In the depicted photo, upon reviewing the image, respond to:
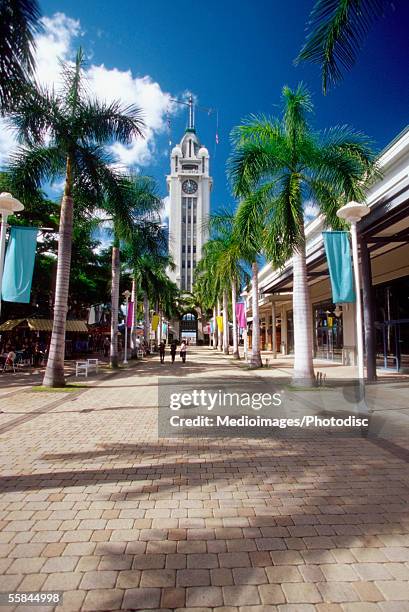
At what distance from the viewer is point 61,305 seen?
1232 centimetres

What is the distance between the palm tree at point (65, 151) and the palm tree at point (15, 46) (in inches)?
260

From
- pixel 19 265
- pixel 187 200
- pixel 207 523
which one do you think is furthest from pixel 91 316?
pixel 187 200

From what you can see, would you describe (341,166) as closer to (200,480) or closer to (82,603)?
(200,480)

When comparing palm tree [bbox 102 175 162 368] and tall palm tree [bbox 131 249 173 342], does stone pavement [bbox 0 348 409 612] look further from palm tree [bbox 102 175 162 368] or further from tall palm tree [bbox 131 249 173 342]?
tall palm tree [bbox 131 249 173 342]

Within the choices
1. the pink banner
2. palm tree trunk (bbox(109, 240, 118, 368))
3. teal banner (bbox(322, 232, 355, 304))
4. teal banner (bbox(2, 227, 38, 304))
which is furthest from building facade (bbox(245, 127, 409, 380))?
the pink banner

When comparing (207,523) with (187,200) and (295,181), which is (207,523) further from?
(187,200)

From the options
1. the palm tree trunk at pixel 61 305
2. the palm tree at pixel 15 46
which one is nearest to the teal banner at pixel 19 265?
the palm tree trunk at pixel 61 305

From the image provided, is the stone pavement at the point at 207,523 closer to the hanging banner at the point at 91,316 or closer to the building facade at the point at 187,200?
the hanging banner at the point at 91,316

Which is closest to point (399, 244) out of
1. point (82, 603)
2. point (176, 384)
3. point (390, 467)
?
point (176, 384)

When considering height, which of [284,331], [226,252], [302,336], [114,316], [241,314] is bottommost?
[302,336]

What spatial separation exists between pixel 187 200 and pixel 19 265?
9950 centimetres

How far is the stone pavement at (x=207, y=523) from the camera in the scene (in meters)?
2.49

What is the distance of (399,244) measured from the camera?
16.0 m

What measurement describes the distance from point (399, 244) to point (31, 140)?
15018 millimetres
